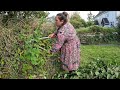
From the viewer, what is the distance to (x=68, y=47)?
45.2 ft

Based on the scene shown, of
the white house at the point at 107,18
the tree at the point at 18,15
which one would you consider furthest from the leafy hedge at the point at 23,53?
the white house at the point at 107,18

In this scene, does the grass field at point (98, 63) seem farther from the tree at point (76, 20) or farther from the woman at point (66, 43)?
the tree at point (76, 20)

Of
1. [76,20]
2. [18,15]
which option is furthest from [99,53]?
[18,15]

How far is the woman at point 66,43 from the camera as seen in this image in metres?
13.7

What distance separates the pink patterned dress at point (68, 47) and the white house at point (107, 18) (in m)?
0.53

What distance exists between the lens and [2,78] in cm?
1377

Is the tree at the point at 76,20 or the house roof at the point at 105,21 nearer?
the tree at the point at 76,20

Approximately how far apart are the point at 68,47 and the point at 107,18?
0.90 m

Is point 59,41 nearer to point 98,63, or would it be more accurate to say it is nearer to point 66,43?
point 66,43
